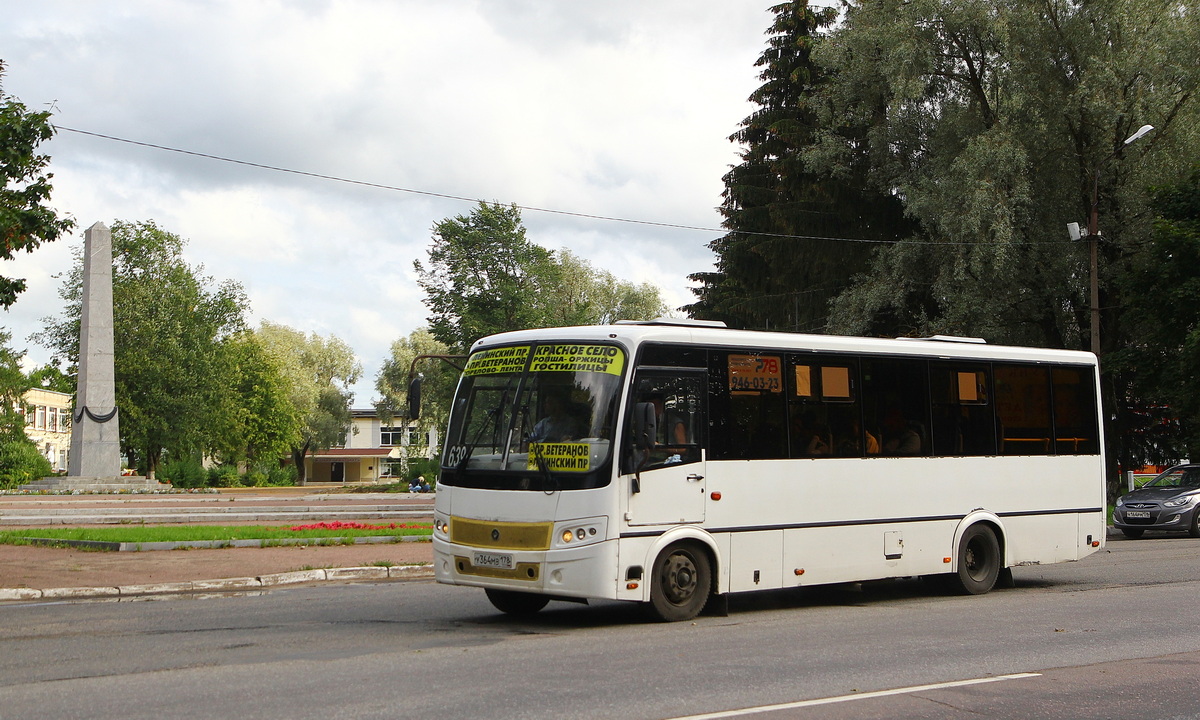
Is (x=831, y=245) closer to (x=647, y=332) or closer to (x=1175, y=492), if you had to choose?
(x=1175, y=492)

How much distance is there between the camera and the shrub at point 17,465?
145 feet

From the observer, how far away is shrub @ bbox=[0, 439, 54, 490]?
44.2 metres

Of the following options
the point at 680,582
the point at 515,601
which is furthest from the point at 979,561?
the point at 515,601

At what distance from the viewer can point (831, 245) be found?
40438 mm

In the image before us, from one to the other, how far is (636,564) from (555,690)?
3.15 metres

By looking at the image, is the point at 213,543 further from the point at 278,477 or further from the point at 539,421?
the point at 278,477

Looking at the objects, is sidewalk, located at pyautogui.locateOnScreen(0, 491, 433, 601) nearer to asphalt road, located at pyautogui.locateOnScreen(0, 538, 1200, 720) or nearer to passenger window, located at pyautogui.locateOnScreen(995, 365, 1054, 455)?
asphalt road, located at pyautogui.locateOnScreen(0, 538, 1200, 720)

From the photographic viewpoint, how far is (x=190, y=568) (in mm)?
15891

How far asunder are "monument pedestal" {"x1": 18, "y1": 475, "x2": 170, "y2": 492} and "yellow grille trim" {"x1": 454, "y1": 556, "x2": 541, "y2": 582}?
34369mm

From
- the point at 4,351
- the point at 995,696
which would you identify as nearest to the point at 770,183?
the point at 995,696

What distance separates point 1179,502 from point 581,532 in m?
18.7

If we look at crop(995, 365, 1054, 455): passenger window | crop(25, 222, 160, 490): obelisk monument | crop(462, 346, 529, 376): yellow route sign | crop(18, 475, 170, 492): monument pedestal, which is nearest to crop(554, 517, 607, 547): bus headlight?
crop(462, 346, 529, 376): yellow route sign

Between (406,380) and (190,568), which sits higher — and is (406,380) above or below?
above

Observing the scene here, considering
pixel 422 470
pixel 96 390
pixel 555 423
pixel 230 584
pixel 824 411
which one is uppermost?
pixel 96 390
